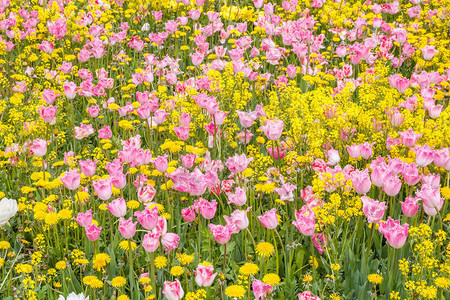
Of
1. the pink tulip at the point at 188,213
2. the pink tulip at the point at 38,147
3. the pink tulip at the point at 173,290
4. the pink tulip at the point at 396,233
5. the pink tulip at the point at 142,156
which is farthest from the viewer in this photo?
the pink tulip at the point at 38,147

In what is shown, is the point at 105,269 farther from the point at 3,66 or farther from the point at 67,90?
the point at 3,66

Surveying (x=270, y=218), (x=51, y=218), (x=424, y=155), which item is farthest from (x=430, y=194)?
(x=51, y=218)

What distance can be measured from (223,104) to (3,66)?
2983 millimetres

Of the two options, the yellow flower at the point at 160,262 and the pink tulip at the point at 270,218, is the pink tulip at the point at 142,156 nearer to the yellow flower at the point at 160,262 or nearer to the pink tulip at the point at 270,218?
the yellow flower at the point at 160,262

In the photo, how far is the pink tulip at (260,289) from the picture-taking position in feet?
7.59

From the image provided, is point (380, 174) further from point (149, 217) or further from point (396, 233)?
point (149, 217)

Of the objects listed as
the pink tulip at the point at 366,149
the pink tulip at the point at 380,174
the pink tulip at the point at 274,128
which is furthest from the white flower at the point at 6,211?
the pink tulip at the point at 366,149

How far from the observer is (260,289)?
2320 mm

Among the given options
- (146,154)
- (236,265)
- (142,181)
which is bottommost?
(236,265)

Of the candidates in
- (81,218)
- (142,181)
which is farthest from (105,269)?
(142,181)

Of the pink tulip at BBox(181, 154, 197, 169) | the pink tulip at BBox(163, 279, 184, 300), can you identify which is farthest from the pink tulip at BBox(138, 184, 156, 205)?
the pink tulip at BBox(163, 279, 184, 300)

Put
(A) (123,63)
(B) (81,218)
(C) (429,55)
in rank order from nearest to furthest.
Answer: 1. (B) (81,218)
2. (C) (429,55)
3. (A) (123,63)

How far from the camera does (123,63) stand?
5.38m

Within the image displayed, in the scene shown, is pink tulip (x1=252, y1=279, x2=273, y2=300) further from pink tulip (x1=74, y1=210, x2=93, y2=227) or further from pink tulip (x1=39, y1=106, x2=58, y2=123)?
pink tulip (x1=39, y1=106, x2=58, y2=123)
